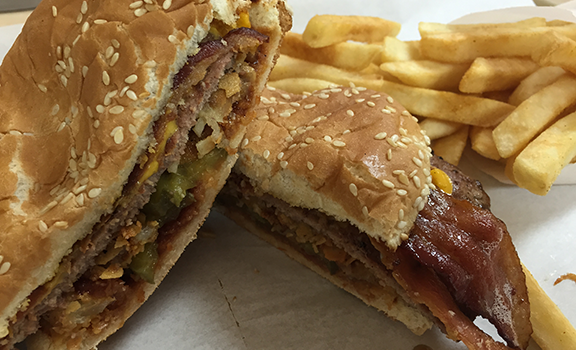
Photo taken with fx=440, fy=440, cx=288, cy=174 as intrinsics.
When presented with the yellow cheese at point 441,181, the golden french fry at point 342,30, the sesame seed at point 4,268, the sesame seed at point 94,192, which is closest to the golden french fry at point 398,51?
the golden french fry at point 342,30

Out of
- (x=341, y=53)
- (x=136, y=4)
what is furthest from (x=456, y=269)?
(x=136, y=4)

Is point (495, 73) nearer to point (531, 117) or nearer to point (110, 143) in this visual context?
point (531, 117)

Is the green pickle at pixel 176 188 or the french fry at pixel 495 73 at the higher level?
the french fry at pixel 495 73

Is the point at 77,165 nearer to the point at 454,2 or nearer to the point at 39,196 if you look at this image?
the point at 39,196

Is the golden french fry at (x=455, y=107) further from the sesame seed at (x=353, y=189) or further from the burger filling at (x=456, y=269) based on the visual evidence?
the sesame seed at (x=353, y=189)

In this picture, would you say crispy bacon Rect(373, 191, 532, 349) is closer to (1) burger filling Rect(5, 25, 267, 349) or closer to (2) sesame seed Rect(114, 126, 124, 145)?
(1) burger filling Rect(5, 25, 267, 349)

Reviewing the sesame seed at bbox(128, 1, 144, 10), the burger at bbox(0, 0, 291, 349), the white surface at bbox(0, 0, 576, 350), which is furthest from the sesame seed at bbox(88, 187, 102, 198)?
the white surface at bbox(0, 0, 576, 350)

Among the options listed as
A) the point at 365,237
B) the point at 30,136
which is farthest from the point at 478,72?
the point at 30,136
